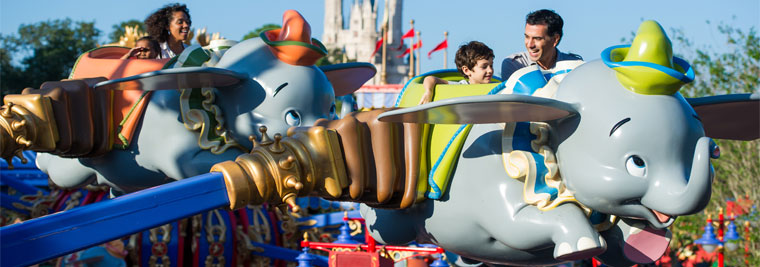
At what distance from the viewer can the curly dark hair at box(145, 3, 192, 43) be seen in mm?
5508

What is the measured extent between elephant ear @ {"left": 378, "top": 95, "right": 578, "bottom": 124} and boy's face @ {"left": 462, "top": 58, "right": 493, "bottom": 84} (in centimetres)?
87

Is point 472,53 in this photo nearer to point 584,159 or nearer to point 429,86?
point 429,86

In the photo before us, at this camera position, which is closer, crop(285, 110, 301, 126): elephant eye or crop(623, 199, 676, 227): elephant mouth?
crop(623, 199, 676, 227): elephant mouth

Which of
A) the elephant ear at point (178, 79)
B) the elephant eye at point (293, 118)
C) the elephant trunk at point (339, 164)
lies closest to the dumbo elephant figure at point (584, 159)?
the elephant trunk at point (339, 164)

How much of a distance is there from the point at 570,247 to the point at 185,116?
95.0 inches

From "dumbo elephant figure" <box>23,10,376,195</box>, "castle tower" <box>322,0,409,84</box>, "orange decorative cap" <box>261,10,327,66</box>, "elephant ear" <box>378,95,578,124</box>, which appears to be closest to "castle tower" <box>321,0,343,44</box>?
"castle tower" <box>322,0,409,84</box>

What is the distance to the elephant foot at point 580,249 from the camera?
Result: 2.70 metres

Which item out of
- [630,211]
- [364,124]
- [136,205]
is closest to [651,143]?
[630,211]

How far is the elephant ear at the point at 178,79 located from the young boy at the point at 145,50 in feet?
3.49

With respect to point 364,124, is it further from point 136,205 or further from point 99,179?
point 99,179

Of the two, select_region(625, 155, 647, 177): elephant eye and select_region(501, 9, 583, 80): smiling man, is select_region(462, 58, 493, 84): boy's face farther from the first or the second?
select_region(625, 155, 647, 177): elephant eye

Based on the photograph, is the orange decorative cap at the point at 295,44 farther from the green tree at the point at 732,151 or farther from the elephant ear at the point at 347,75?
the green tree at the point at 732,151

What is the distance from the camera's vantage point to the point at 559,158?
9.42 ft

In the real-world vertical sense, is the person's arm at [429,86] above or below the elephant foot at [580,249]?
above
